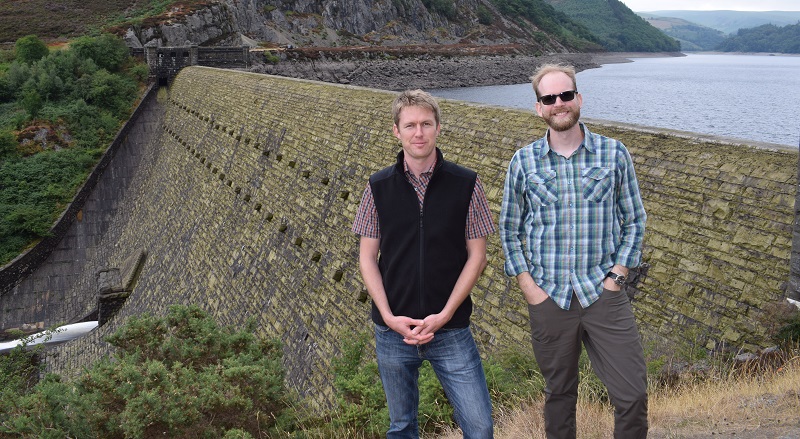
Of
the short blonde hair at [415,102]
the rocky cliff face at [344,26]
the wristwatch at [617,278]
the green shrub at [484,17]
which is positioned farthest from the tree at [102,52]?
the green shrub at [484,17]

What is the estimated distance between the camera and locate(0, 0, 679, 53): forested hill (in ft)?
144

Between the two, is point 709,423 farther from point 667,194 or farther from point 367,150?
point 367,150

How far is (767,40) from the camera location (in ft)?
553

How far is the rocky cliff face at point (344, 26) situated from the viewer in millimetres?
43562

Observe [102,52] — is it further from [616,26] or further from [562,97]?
[616,26]

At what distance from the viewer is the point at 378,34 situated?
3103 inches

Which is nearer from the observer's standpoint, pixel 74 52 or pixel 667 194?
pixel 667 194

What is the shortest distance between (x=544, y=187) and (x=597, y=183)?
297 millimetres

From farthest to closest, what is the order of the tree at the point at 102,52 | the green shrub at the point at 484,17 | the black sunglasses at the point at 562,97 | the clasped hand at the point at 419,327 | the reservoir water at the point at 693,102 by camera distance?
the green shrub at the point at 484,17 < the reservoir water at the point at 693,102 < the tree at the point at 102,52 < the black sunglasses at the point at 562,97 < the clasped hand at the point at 419,327

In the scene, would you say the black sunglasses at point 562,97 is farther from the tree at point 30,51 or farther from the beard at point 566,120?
the tree at point 30,51

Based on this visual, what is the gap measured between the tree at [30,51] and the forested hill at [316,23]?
4916 millimetres

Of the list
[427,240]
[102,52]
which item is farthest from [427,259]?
[102,52]

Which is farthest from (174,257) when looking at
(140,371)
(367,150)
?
(140,371)

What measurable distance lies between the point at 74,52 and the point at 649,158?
3420cm
